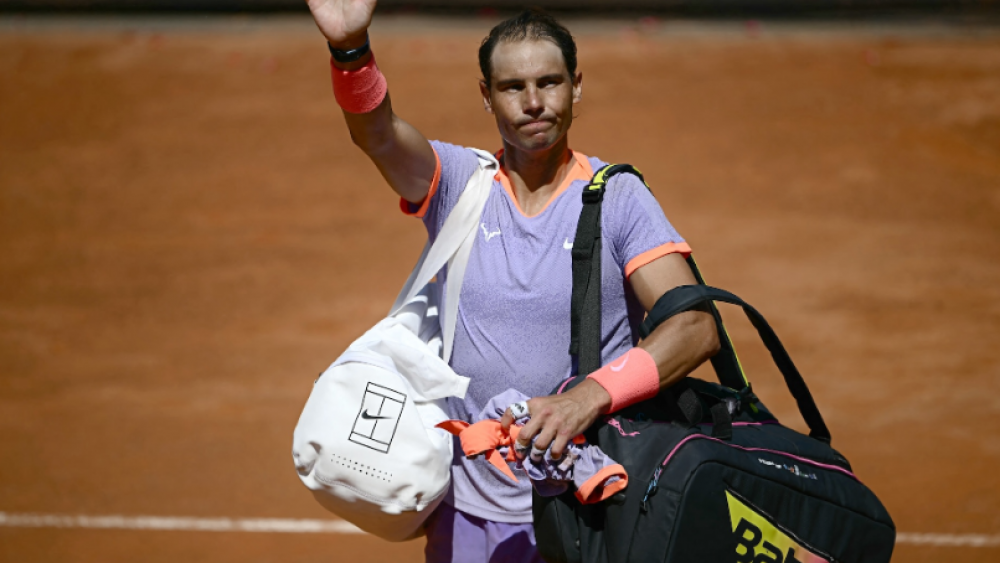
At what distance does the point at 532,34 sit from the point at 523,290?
70 cm

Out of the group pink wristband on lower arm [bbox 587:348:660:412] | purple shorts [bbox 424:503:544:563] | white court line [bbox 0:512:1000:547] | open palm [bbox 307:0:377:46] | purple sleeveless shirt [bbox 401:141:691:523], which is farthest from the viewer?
white court line [bbox 0:512:1000:547]

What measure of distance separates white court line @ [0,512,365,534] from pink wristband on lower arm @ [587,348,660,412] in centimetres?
344

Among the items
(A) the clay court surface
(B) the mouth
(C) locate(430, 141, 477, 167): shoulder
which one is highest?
(B) the mouth

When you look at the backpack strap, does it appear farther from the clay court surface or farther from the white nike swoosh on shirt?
the clay court surface

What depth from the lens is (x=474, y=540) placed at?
2.71 metres

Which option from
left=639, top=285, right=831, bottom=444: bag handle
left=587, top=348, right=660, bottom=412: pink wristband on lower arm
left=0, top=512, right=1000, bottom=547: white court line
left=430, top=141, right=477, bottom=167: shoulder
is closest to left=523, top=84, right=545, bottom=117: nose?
left=430, top=141, right=477, bottom=167: shoulder

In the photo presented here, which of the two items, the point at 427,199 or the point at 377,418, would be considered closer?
the point at 377,418

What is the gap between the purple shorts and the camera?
265 centimetres

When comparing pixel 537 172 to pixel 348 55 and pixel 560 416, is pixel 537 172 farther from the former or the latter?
pixel 560 416

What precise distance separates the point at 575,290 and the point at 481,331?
33cm

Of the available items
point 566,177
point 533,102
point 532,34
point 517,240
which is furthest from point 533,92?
point 517,240

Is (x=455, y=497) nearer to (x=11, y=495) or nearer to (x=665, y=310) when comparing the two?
(x=665, y=310)

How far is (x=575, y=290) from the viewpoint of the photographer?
244 cm

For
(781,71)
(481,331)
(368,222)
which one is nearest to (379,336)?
(481,331)
